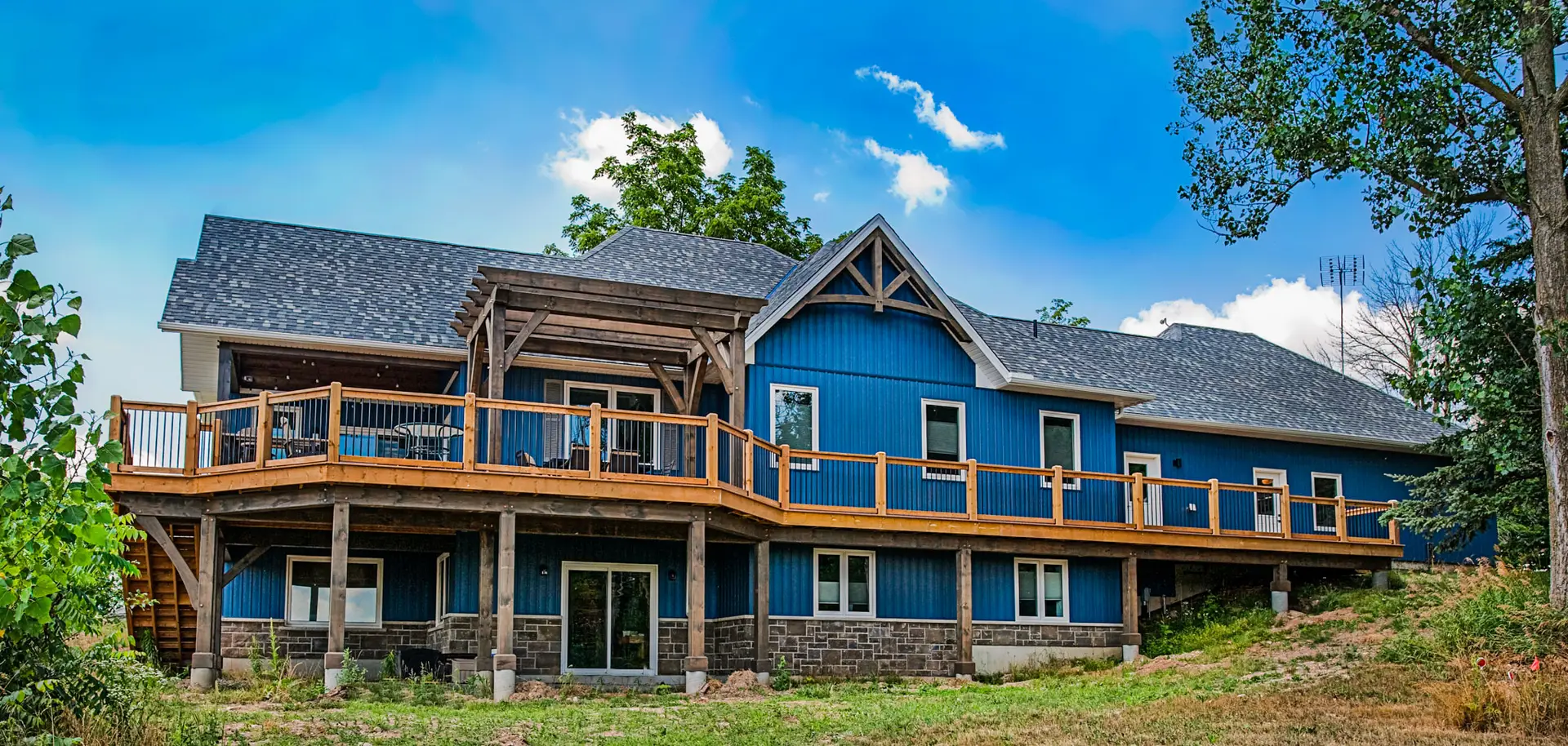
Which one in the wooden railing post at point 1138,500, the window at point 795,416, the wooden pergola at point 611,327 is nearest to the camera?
the wooden pergola at point 611,327

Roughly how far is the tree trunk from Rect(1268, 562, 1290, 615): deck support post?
6579 mm

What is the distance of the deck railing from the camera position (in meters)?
18.8

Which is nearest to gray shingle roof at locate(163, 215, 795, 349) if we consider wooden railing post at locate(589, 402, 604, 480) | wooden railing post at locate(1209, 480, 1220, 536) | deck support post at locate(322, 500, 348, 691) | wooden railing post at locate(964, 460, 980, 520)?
deck support post at locate(322, 500, 348, 691)

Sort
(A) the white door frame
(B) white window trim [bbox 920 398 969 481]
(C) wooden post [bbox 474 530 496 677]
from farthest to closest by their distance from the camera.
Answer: (A) the white door frame → (B) white window trim [bbox 920 398 969 481] → (C) wooden post [bbox 474 530 496 677]

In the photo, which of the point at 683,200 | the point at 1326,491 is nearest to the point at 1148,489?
the point at 1326,491

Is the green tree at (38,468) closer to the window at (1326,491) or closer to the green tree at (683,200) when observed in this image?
the window at (1326,491)

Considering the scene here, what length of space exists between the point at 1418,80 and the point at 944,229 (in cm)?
1412

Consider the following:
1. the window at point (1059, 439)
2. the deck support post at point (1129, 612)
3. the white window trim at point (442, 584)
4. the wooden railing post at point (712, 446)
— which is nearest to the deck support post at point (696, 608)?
the wooden railing post at point (712, 446)

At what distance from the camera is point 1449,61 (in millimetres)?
19172

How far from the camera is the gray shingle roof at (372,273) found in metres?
21.9

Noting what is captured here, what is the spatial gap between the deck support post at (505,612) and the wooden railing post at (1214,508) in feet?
42.0

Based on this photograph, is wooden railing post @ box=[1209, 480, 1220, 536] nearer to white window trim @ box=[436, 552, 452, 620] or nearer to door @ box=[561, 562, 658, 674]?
door @ box=[561, 562, 658, 674]

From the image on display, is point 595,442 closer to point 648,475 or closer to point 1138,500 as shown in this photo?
point 648,475

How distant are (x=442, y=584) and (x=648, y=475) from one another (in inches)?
218
